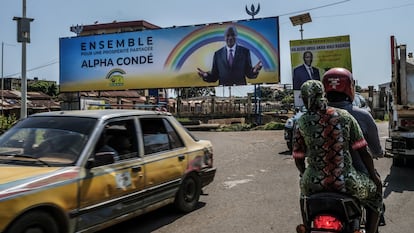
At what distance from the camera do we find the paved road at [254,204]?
5805mm

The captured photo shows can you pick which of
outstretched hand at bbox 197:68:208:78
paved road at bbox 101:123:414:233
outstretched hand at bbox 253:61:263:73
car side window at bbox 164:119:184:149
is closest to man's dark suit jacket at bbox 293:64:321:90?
outstretched hand at bbox 253:61:263:73

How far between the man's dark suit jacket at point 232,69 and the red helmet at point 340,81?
24.5 meters

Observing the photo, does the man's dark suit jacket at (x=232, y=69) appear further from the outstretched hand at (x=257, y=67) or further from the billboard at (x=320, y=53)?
the billboard at (x=320, y=53)

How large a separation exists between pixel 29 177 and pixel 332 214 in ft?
9.07

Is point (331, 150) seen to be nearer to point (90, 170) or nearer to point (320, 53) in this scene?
point (90, 170)

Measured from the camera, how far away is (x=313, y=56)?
2464cm

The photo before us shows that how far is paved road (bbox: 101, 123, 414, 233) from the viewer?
580 cm

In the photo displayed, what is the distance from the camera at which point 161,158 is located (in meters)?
6.00

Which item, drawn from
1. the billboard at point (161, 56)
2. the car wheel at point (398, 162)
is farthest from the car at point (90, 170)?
the billboard at point (161, 56)

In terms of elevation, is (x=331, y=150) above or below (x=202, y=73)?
below

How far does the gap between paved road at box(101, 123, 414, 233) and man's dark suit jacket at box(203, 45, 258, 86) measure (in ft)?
54.9

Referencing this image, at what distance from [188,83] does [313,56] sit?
8.66m

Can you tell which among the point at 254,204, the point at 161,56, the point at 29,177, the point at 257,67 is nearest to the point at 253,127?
the point at 257,67

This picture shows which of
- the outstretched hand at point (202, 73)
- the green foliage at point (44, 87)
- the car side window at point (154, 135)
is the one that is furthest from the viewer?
the green foliage at point (44, 87)
